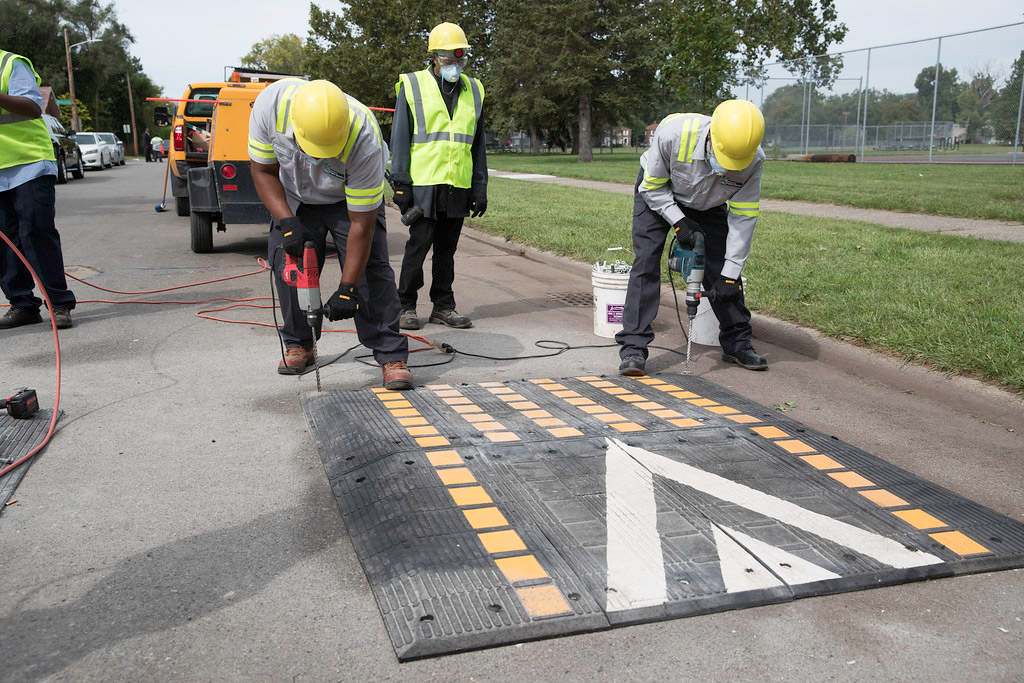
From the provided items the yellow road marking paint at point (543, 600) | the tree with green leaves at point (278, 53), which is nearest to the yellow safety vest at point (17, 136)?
the yellow road marking paint at point (543, 600)

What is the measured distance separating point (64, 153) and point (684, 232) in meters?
24.2

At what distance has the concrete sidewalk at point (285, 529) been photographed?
7.97ft

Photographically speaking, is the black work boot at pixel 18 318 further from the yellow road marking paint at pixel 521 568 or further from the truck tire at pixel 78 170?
the truck tire at pixel 78 170

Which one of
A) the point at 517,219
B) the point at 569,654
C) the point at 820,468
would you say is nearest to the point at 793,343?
the point at 820,468

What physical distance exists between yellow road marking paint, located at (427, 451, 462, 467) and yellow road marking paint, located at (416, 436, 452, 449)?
0.10 m

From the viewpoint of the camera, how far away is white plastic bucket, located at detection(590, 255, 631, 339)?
20.3 feet

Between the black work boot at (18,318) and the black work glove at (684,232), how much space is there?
16.1 feet

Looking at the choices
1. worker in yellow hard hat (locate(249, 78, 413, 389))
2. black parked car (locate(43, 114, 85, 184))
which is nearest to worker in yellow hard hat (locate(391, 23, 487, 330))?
worker in yellow hard hat (locate(249, 78, 413, 389))

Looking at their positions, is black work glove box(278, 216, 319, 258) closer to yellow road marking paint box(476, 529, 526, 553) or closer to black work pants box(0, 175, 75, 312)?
yellow road marking paint box(476, 529, 526, 553)

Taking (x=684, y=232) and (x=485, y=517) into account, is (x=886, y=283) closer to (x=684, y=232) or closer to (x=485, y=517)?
(x=684, y=232)

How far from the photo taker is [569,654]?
246 cm

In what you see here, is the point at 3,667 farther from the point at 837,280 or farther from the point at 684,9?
the point at 684,9

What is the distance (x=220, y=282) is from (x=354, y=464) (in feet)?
18.0

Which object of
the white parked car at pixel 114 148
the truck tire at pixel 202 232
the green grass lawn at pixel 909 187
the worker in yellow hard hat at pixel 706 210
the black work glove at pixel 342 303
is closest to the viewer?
the black work glove at pixel 342 303
